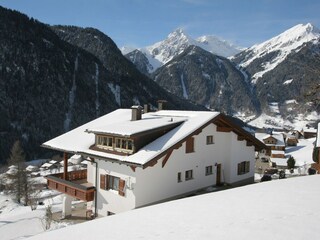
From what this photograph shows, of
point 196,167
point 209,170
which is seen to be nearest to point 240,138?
point 209,170

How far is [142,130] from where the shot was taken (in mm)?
19391

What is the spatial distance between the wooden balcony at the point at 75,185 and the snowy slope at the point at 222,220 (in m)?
8.08

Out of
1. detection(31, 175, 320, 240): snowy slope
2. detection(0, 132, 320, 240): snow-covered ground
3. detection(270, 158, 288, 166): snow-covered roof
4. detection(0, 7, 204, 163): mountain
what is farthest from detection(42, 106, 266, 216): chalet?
detection(0, 7, 204, 163): mountain

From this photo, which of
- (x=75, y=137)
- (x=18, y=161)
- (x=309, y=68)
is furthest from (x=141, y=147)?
(x=18, y=161)

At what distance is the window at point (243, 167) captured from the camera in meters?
25.5

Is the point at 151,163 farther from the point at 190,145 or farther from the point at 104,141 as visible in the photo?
the point at 190,145

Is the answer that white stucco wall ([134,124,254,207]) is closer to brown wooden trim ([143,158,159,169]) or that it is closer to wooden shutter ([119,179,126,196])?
brown wooden trim ([143,158,159,169])

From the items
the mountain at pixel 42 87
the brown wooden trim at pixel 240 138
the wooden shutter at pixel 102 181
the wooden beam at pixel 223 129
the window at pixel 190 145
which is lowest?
the wooden shutter at pixel 102 181

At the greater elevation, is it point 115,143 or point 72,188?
point 115,143

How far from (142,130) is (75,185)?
20.9 ft

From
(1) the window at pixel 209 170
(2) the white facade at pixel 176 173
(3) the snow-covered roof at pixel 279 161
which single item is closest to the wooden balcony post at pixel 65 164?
(2) the white facade at pixel 176 173

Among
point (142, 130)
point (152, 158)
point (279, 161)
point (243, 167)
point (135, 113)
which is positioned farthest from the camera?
point (279, 161)

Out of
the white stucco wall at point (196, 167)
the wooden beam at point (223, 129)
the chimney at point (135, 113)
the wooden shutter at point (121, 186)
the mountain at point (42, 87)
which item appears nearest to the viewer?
the white stucco wall at point (196, 167)

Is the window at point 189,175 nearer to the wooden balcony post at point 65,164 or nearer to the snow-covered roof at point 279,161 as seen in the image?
the wooden balcony post at point 65,164
